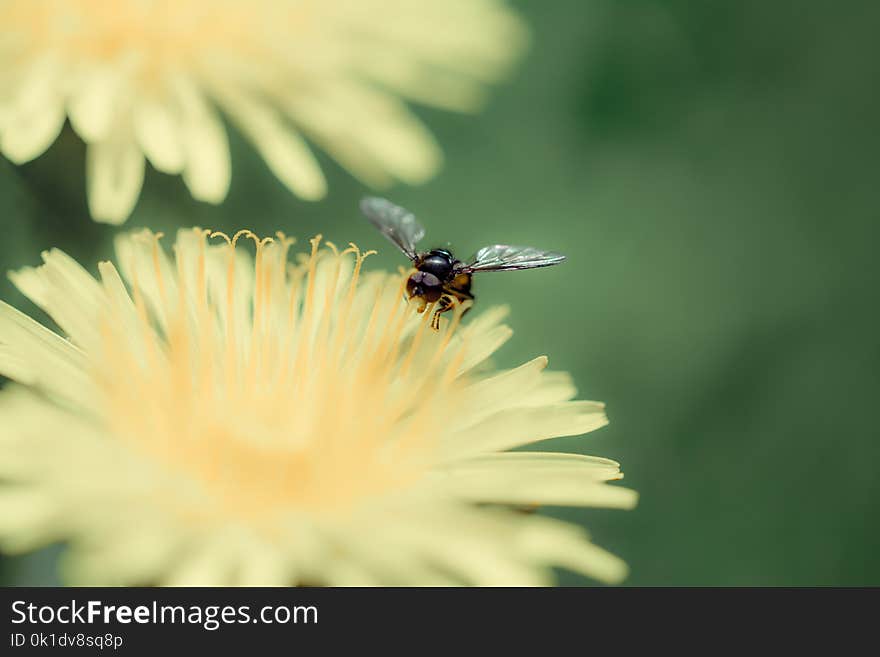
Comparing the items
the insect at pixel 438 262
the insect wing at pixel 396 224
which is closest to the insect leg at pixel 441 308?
the insect at pixel 438 262

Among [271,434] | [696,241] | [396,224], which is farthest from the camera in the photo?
[696,241]

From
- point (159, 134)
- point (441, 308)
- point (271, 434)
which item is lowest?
point (271, 434)

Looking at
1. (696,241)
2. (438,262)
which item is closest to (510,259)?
(438,262)

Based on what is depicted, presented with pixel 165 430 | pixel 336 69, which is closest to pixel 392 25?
pixel 336 69

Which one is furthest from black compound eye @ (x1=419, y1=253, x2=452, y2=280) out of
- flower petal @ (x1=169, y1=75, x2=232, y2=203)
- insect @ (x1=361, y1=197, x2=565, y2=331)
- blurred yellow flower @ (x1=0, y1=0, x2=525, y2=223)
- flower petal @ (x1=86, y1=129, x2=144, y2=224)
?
flower petal @ (x1=86, y1=129, x2=144, y2=224)

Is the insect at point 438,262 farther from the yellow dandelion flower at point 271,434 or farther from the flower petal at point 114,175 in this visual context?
the flower petal at point 114,175

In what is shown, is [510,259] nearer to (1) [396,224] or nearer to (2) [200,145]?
(1) [396,224]
